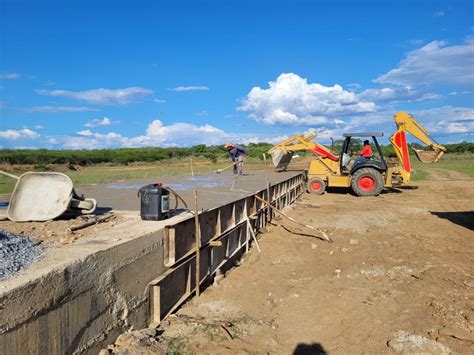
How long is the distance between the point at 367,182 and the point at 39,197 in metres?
13.5

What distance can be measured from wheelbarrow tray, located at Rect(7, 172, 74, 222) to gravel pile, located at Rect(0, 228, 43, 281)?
1.50 m

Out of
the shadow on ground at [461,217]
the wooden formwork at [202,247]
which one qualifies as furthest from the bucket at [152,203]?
the shadow on ground at [461,217]

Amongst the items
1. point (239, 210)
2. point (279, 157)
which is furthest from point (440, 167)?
point (239, 210)

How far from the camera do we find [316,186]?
18.1 meters

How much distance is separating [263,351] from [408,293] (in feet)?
9.48

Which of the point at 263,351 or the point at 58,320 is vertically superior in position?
the point at 58,320

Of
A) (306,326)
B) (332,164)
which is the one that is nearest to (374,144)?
(332,164)

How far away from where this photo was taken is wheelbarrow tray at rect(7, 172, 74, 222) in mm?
5969

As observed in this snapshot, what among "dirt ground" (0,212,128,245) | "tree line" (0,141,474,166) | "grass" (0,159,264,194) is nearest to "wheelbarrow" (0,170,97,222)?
"dirt ground" (0,212,128,245)

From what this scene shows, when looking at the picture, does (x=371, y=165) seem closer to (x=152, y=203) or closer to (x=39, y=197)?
(x=152, y=203)

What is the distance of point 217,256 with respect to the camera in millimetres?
7605

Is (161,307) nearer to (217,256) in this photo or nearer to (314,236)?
(217,256)

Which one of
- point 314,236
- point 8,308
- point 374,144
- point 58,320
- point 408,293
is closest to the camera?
point 8,308

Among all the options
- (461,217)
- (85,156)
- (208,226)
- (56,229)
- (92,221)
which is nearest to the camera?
(56,229)
